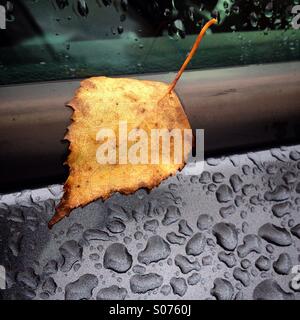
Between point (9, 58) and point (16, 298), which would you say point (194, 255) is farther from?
point (9, 58)

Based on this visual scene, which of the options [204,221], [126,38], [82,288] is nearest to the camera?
[82,288]

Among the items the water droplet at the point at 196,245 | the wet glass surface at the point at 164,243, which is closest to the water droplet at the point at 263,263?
the wet glass surface at the point at 164,243

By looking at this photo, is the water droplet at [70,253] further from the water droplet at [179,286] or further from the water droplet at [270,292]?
the water droplet at [270,292]

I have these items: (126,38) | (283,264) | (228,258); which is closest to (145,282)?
(228,258)

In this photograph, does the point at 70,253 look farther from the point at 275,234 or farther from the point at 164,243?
the point at 275,234

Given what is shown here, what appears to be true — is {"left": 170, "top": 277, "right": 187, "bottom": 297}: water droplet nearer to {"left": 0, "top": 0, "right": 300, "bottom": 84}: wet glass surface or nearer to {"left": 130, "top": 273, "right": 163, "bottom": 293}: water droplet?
{"left": 130, "top": 273, "right": 163, "bottom": 293}: water droplet

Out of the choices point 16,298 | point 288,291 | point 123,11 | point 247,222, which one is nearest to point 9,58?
point 123,11
